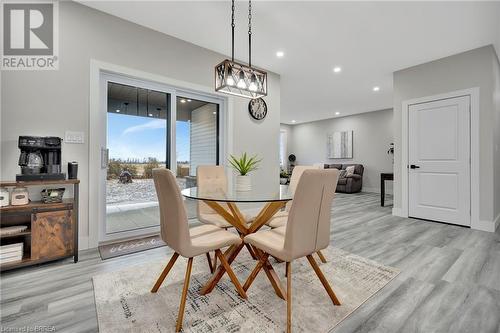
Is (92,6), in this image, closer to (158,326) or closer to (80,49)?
(80,49)

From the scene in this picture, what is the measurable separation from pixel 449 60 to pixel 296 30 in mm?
2716

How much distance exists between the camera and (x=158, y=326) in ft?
4.56

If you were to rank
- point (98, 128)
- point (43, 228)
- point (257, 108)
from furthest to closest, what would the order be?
point (257, 108) → point (98, 128) → point (43, 228)

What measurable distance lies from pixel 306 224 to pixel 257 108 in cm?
315

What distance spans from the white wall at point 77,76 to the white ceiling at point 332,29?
7.0 inches

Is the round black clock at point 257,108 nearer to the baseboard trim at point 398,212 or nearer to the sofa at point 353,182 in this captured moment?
the baseboard trim at point 398,212

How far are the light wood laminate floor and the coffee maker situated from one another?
33.7 inches

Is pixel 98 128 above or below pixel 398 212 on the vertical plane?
above

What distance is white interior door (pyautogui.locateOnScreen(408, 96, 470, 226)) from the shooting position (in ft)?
11.8

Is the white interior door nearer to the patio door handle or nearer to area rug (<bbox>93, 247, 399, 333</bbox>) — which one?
area rug (<bbox>93, 247, 399, 333</bbox>)

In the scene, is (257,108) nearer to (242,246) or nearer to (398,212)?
(242,246)

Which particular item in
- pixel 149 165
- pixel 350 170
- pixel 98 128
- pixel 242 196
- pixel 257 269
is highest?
pixel 98 128

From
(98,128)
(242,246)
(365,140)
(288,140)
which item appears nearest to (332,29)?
(242,246)

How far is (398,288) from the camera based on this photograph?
1.83 m
